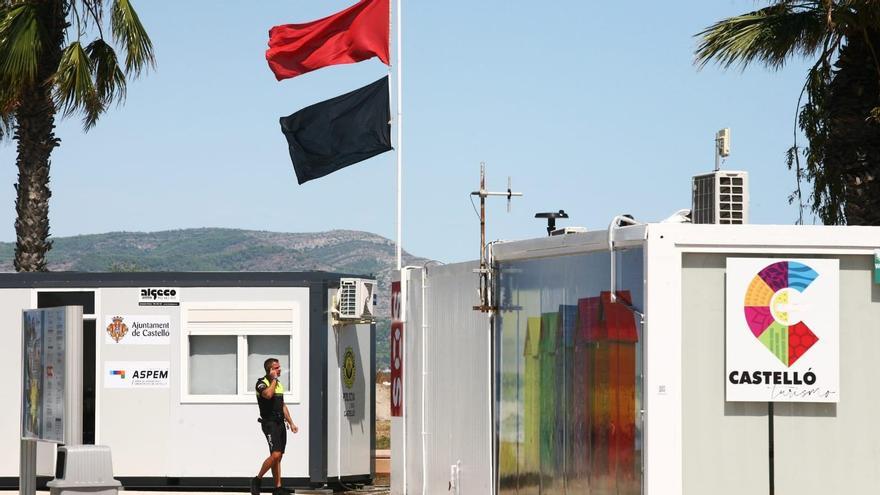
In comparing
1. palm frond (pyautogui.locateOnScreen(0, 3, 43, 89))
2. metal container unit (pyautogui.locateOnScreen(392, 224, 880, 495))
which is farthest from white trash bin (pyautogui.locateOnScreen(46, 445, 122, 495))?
palm frond (pyautogui.locateOnScreen(0, 3, 43, 89))

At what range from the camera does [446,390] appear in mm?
15188

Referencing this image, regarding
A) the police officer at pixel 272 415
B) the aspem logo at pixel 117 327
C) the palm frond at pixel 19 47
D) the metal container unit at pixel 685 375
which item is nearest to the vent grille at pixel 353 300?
the police officer at pixel 272 415

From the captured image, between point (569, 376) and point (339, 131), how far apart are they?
30.3ft

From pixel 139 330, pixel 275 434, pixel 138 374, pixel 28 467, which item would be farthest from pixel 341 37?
pixel 28 467

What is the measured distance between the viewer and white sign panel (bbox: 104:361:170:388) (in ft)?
64.4

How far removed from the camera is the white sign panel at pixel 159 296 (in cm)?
1970

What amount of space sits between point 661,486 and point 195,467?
10264 millimetres

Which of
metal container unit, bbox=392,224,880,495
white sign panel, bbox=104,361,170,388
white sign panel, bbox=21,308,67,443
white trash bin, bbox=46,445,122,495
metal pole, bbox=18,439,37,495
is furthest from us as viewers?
white sign panel, bbox=104,361,170,388

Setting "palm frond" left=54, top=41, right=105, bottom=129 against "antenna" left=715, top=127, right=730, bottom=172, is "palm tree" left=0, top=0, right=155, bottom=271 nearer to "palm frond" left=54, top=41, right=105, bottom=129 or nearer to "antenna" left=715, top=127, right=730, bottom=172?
"palm frond" left=54, top=41, right=105, bottom=129

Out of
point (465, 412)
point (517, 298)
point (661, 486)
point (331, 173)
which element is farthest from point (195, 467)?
point (661, 486)

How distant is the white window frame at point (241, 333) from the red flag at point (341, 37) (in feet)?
11.1

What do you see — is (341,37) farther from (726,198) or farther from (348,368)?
(726,198)

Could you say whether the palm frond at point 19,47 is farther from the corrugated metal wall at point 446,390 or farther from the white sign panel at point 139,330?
the corrugated metal wall at point 446,390

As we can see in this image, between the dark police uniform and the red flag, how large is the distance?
504cm
